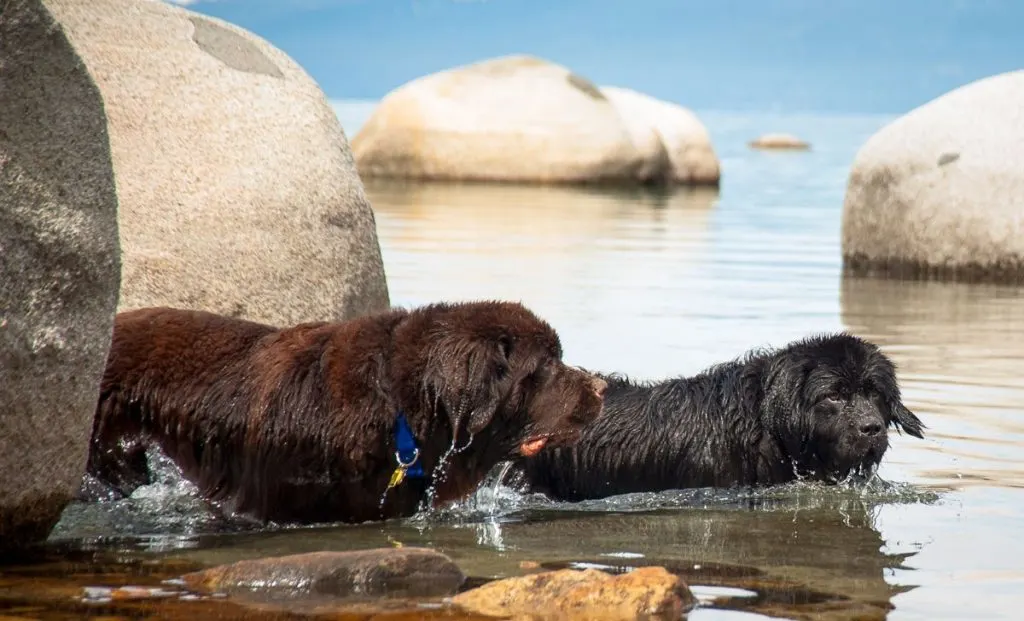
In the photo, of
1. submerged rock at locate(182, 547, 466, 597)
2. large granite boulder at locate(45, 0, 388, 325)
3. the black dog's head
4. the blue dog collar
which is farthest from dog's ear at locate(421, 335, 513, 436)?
large granite boulder at locate(45, 0, 388, 325)

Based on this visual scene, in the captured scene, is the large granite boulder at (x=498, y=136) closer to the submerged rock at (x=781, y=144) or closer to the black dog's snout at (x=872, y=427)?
the black dog's snout at (x=872, y=427)

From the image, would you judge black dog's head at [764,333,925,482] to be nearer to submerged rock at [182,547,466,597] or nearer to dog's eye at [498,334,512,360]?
dog's eye at [498,334,512,360]

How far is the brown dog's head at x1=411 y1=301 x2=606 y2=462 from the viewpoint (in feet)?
21.0

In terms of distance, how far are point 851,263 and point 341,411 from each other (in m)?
11.3

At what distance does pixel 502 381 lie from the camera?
6500 mm

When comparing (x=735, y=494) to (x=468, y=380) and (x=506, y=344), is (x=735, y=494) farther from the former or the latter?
(x=468, y=380)

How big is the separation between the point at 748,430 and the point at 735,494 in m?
0.35

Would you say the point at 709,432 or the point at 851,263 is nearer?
the point at 709,432

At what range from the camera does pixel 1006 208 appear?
593 inches

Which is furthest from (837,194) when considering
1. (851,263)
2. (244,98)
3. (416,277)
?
(244,98)

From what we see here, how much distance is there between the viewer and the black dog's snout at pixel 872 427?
743 cm

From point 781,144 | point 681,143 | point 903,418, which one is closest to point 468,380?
point 903,418

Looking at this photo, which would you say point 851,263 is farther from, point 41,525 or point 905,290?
point 41,525

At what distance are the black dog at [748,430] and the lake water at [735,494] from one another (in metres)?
0.17
